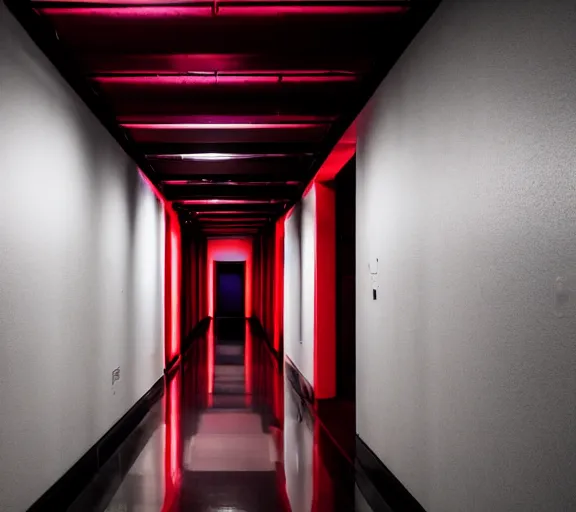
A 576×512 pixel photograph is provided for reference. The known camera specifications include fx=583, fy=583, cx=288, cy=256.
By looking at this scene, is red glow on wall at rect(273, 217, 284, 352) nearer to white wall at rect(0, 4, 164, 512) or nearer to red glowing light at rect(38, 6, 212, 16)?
white wall at rect(0, 4, 164, 512)

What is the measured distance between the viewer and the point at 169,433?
578 cm

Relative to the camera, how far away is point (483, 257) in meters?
2.29

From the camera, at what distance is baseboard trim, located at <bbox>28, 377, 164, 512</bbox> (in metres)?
3.38

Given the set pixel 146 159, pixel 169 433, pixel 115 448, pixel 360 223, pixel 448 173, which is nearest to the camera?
pixel 448 173

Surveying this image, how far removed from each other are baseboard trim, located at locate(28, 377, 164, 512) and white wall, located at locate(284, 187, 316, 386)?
2354 mm

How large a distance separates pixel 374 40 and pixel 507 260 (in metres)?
2.09

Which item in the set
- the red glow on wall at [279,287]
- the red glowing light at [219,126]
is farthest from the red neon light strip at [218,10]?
the red glow on wall at [279,287]

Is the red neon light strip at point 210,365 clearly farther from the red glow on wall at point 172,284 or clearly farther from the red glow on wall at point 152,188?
the red glow on wall at point 152,188

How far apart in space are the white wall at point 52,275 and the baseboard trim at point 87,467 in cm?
7

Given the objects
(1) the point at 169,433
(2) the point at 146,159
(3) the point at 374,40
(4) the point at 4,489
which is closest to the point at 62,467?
(4) the point at 4,489

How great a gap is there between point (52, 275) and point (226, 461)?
2.22 metres

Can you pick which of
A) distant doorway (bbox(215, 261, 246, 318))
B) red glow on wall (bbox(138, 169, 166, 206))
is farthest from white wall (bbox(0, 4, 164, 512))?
distant doorway (bbox(215, 261, 246, 318))

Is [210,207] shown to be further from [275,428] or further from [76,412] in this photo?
[76,412]

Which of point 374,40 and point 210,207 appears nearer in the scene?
point 374,40
